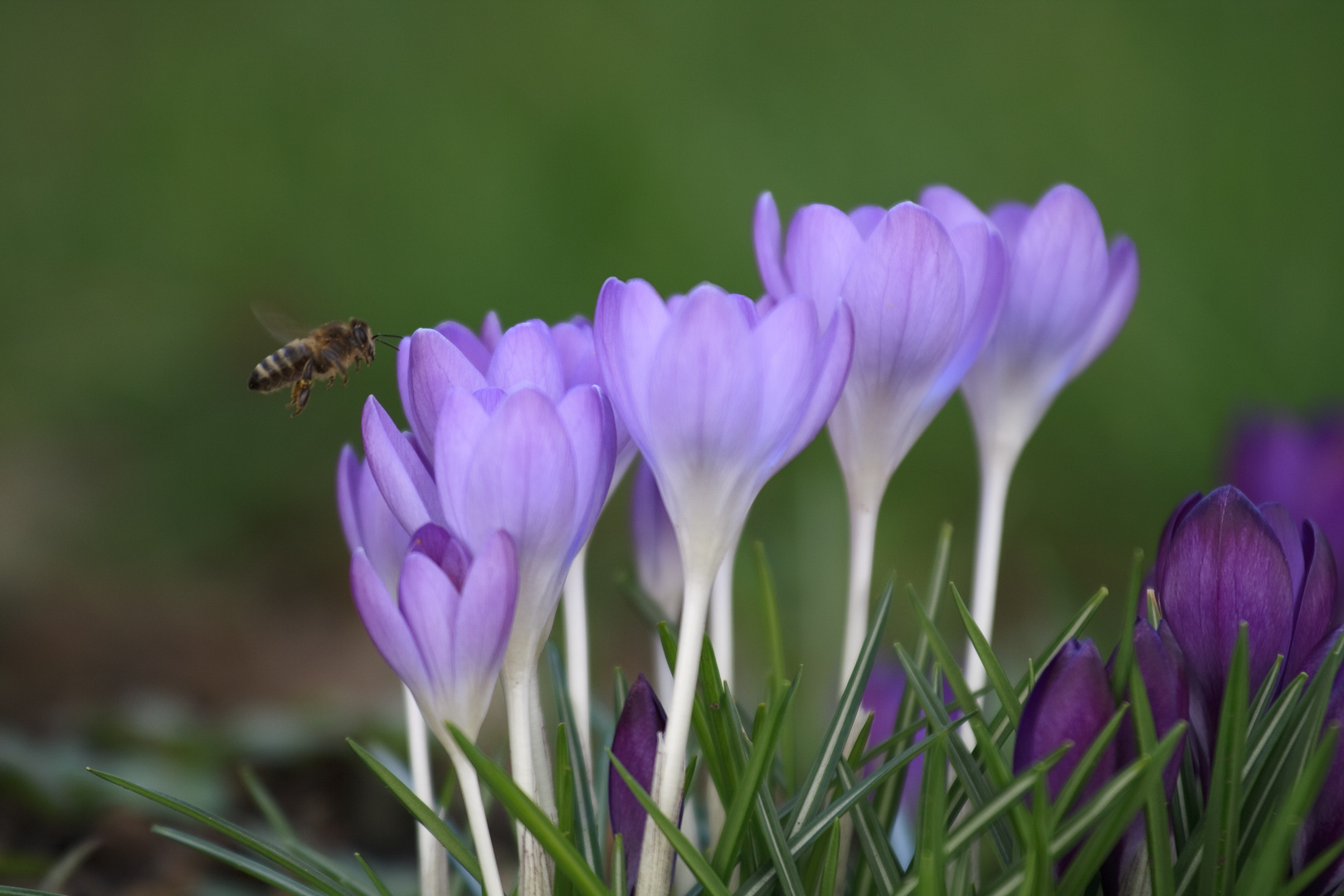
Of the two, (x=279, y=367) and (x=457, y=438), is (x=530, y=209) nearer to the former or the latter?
(x=279, y=367)

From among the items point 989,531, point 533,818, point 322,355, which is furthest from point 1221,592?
point 322,355

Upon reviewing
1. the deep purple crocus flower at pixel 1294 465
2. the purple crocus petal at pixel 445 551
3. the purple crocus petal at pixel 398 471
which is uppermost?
the purple crocus petal at pixel 398 471

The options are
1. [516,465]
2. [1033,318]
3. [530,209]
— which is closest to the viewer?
[516,465]

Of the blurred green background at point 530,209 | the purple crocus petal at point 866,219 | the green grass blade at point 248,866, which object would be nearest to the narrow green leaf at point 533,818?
the green grass blade at point 248,866

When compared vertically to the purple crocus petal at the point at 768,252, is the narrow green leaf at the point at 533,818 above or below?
below

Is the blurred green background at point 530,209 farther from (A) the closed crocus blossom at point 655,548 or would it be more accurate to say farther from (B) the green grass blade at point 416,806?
(B) the green grass blade at point 416,806

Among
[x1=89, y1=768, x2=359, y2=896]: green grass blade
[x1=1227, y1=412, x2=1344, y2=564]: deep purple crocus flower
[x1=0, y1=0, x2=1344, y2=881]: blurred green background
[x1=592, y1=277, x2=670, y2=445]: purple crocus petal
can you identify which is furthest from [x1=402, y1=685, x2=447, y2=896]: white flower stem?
[x1=0, y1=0, x2=1344, y2=881]: blurred green background

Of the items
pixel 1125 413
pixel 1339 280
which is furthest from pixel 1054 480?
pixel 1339 280
